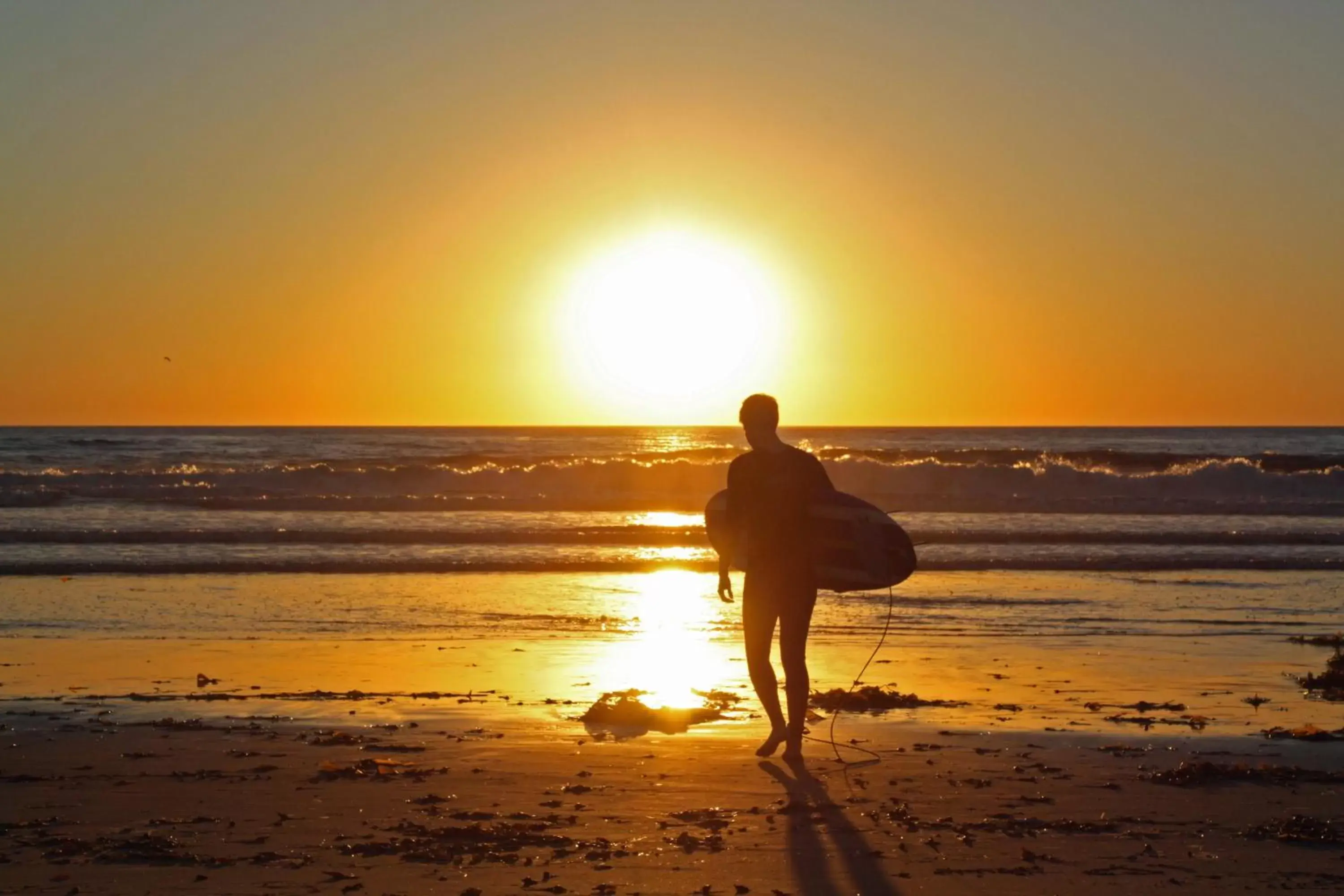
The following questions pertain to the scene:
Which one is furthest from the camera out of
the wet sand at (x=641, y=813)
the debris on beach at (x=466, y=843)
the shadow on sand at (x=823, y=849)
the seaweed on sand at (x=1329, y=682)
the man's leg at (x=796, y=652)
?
the seaweed on sand at (x=1329, y=682)

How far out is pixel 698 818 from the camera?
5551mm

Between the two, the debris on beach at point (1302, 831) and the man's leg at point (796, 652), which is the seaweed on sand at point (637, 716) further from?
the debris on beach at point (1302, 831)

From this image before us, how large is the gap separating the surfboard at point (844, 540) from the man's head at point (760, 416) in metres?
0.34

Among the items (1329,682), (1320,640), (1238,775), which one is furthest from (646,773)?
(1320,640)

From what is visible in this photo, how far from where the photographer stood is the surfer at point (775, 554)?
6727 mm

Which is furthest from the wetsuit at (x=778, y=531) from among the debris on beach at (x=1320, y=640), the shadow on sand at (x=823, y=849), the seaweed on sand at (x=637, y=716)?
the debris on beach at (x=1320, y=640)

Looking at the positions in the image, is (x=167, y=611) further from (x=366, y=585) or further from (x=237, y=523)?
(x=237, y=523)

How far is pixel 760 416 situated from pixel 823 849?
Result: 2.42 meters

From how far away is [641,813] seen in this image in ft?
18.5

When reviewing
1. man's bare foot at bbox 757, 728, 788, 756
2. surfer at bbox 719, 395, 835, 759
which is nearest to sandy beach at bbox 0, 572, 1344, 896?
man's bare foot at bbox 757, 728, 788, 756

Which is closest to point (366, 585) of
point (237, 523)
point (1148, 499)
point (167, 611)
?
point (167, 611)

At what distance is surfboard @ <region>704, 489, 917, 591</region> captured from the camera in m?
6.98

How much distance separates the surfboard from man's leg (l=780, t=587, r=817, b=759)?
0.72 feet

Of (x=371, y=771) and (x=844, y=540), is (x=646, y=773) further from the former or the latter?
(x=844, y=540)
